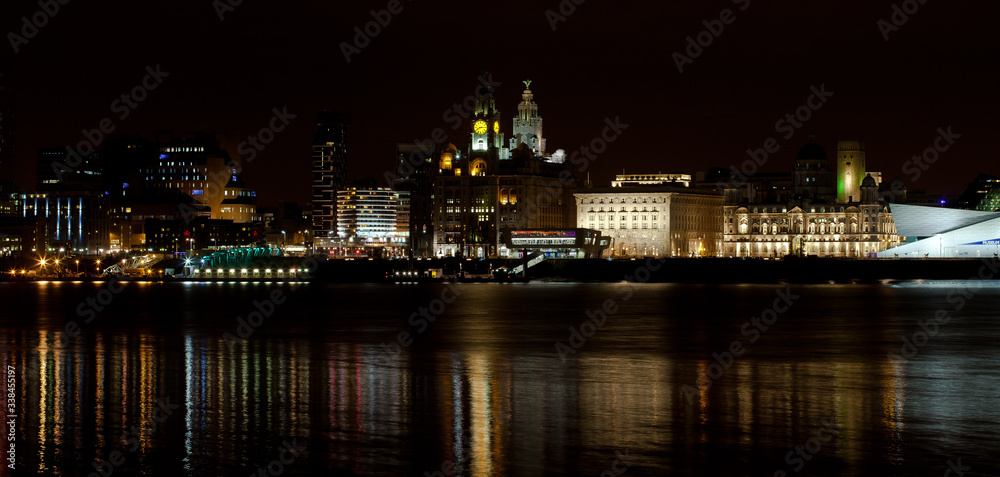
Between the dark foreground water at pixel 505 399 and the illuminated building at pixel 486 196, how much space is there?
123959 millimetres

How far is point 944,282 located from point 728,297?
41.5m

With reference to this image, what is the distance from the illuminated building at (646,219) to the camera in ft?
577

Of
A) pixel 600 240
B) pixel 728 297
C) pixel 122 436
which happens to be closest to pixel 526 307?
pixel 728 297

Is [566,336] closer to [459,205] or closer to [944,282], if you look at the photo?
[944,282]

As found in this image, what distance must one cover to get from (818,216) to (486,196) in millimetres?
48986

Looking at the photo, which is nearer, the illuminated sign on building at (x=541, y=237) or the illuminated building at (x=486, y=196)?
the illuminated sign on building at (x=541, y=237)

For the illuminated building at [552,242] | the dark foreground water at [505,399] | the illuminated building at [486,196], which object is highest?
the illuminated building at [486,196]

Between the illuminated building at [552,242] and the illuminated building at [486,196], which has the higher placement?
the illuminated building at [486,196]

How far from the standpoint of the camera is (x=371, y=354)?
4328cm

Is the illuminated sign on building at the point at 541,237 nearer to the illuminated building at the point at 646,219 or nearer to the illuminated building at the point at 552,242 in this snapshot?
the illuminated building at the point at 552,242

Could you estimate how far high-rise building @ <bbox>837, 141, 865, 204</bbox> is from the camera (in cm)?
17912

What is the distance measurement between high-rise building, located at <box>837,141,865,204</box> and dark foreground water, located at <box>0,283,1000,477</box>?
403 feet

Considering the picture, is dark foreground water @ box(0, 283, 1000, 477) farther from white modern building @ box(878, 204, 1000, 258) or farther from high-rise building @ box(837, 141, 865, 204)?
high-rise building @ box(837, 141, 865, 204)

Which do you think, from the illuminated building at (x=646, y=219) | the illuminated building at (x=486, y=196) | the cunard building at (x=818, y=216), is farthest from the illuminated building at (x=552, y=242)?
the cunard building at (x=818, y=216)
